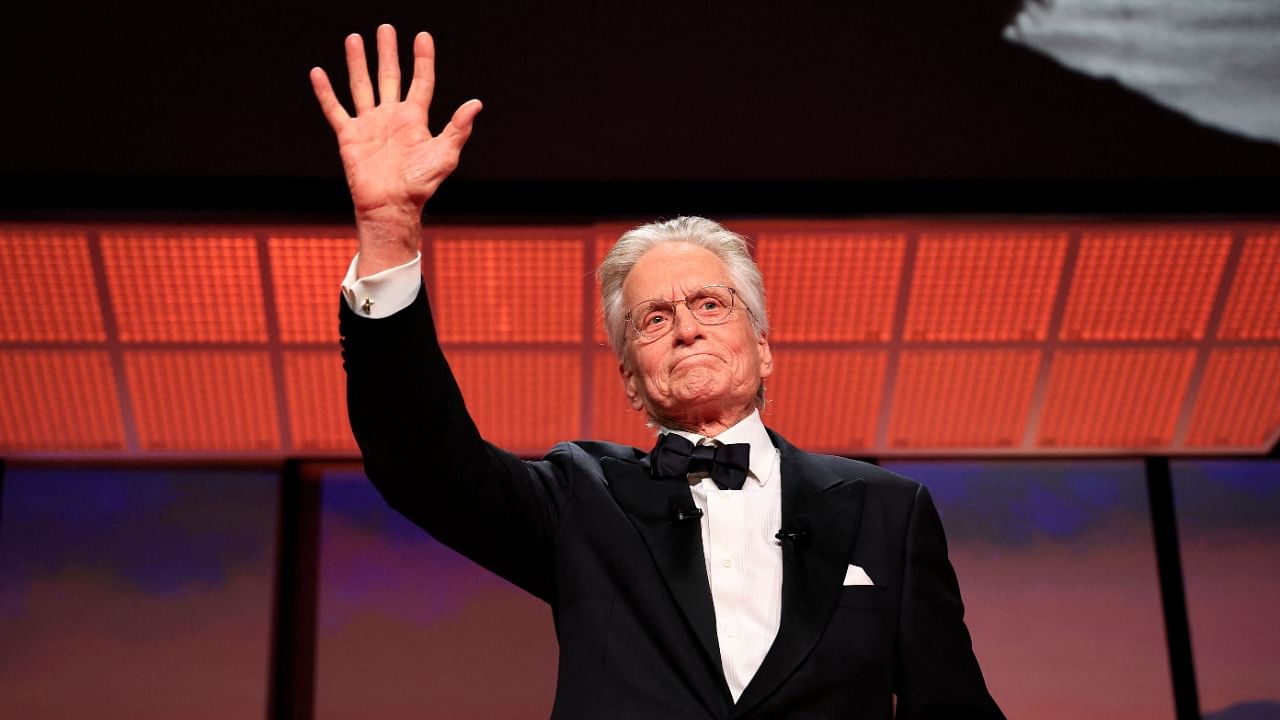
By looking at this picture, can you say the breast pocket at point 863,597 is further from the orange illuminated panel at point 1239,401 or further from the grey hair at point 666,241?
the orange illuminated panel at point 1239,401

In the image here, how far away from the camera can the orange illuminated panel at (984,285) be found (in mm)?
3543

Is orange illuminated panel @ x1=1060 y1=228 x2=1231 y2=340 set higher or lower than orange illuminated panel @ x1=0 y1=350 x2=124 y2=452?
higher

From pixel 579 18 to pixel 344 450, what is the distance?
1.52m

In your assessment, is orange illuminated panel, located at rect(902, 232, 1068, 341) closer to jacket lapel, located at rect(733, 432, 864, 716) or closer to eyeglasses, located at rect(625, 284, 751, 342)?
eyeglasses, located at rect(625, 284, 751, 342)

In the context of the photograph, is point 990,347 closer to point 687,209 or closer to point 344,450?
point 687,209

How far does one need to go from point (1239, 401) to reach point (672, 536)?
2.79 meters

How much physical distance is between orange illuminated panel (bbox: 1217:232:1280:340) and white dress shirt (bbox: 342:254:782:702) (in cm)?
228

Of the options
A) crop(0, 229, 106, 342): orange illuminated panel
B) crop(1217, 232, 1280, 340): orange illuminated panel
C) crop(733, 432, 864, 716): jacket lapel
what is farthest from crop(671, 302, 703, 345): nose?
crop(1217, 232, 1280, 340): orange illuminated panel

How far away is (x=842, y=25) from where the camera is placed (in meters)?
3.27

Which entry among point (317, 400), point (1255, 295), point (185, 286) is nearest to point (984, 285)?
point (1255, 295)

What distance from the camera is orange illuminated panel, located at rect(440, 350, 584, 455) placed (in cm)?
373

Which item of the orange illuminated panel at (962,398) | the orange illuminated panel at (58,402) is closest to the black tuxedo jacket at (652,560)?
the orange illuminated panel at (962,398)

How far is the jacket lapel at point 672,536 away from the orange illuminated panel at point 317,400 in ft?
6.67

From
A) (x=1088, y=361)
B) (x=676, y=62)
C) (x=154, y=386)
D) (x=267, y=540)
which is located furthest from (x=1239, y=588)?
(x=154, y=386)
